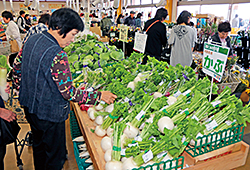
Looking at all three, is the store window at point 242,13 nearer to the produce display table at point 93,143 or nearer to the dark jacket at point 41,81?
the produce display table at point 93,143

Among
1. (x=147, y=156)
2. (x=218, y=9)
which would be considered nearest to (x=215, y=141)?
(x=147, y=156)

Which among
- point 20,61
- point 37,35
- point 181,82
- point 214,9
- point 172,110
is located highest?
point 214,9

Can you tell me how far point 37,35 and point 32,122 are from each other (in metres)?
0.73

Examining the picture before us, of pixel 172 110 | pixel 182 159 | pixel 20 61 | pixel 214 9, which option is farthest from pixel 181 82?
pixel 214 9

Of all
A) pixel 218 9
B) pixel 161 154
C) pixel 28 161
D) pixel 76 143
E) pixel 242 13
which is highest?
pixel 218 9

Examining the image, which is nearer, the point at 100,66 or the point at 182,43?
the point at 100,66

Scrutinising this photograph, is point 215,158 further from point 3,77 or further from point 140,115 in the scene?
point 3,77

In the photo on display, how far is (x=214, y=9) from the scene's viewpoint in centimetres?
1004

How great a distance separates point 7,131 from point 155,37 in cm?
282

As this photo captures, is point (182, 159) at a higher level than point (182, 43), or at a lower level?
lower

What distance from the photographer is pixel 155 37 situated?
12.4 ft

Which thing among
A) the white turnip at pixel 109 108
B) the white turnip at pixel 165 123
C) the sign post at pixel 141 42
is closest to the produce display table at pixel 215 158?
the white turnip at pixel 165 123

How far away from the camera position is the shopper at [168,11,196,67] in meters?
3.72

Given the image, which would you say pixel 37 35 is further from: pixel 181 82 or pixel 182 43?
pixel 182 43
